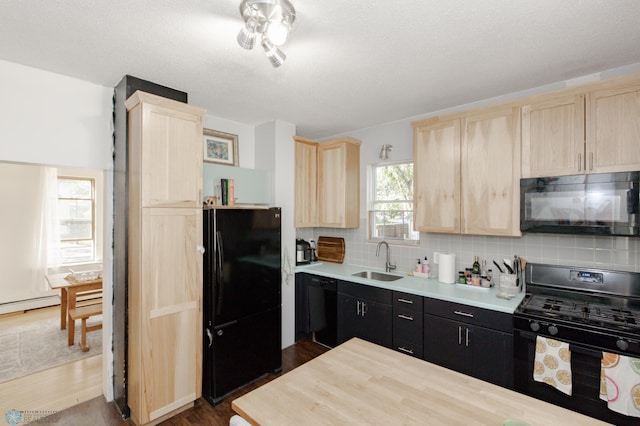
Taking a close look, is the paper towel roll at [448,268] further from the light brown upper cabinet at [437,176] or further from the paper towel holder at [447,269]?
the light brown upper cabinet at [437,176]

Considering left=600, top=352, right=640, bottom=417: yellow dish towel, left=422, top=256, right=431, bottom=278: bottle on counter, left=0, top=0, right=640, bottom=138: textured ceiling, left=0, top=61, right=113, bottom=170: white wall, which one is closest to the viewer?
left=0, top=0, right=640, bottom=138: textured ceiling

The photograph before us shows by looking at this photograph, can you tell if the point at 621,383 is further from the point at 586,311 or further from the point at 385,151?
the point at 385,151

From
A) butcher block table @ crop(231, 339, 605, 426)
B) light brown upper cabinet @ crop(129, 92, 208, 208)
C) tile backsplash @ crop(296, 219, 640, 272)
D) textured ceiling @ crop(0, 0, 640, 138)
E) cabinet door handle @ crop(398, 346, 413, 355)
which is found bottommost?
cabinet door handle @ crop(398, 346, 413, 355)

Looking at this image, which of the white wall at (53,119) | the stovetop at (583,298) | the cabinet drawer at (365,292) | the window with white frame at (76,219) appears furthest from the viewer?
the window with white frame at (76,219)

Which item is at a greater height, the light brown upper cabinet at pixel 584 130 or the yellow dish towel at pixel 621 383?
the light brown upper cabinet at pixel 584 130

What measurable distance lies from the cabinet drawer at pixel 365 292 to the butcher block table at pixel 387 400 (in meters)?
1.46

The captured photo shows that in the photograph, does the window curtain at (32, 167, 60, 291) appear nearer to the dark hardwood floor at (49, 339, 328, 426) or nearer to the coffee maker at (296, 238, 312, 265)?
the dark hardwood floor at (49, 339, 328, 426)

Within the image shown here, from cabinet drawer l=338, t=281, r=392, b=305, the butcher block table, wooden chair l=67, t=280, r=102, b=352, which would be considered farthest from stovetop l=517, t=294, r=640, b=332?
wooden chair l=67, t=280, r=102, b=352

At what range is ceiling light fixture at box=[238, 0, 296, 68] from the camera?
52.7 inches

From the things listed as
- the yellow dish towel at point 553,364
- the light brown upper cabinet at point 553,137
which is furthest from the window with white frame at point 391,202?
the yellow dish towel at point 553,364

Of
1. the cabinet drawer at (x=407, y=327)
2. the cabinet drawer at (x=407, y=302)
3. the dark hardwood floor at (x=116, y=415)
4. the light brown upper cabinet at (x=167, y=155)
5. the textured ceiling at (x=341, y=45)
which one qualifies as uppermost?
the textured ceiling at (x=341, y=45)

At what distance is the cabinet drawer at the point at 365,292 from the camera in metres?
2.87

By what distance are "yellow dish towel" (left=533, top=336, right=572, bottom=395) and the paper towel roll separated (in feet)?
2.98

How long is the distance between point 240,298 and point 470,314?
1886 mm
